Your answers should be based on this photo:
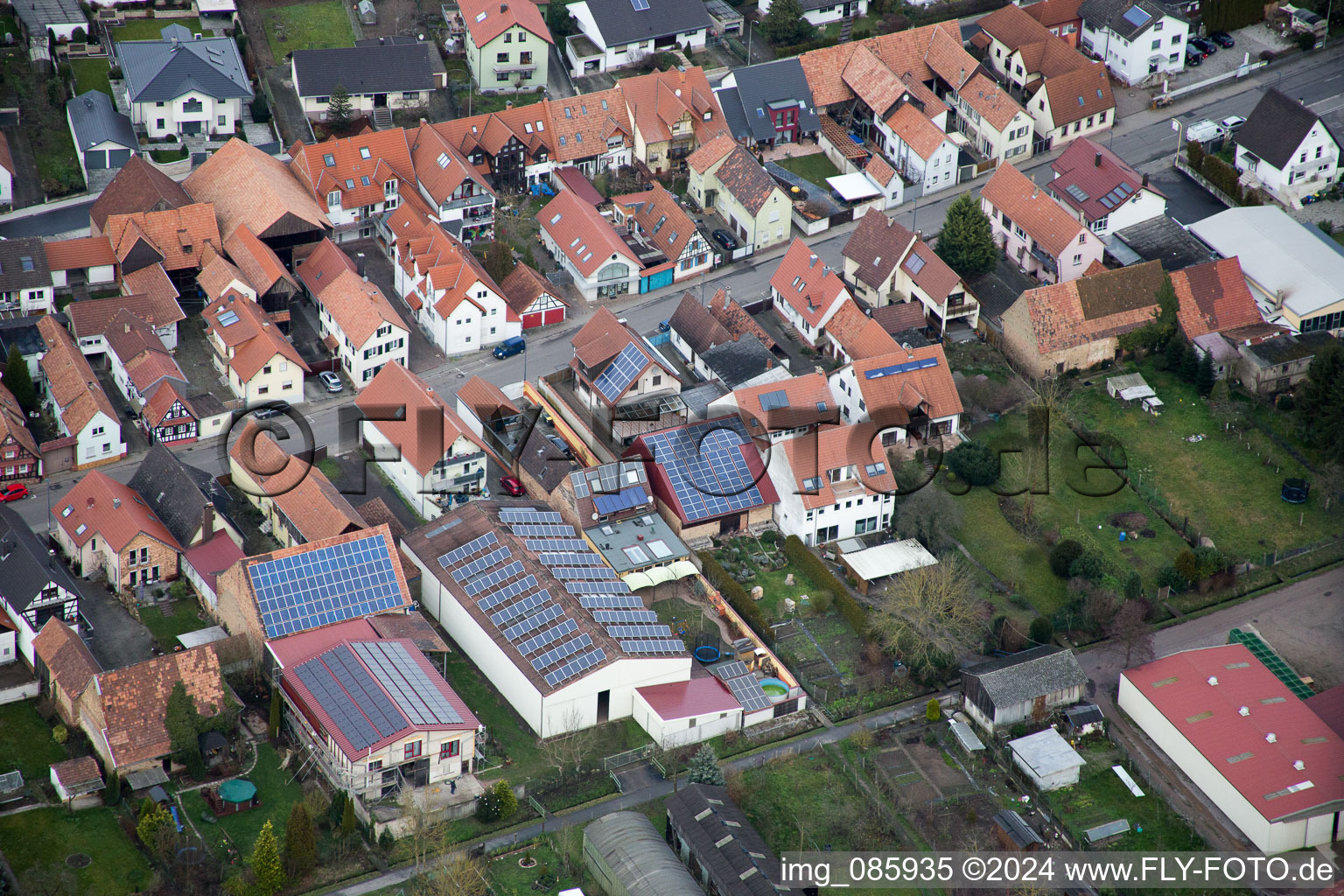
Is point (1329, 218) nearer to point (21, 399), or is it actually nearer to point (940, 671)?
point (940, 671)

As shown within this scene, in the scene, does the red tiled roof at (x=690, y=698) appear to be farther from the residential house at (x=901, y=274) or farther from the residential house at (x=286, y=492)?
the residential house at (x=901, y=274)

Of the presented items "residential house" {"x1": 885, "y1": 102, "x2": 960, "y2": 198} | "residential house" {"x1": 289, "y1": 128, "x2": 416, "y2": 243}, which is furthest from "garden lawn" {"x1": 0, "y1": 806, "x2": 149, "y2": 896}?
"residential house" {"x1": 885, "y1": 102, "x2": 960, "y2": 198}

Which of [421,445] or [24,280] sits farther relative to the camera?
[24,280]

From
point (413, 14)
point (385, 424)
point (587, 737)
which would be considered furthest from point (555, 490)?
point (413, 14)

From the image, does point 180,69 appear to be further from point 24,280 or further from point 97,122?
point 24,280

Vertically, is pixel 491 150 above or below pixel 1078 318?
above

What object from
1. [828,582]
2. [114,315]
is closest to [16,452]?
[114,315]

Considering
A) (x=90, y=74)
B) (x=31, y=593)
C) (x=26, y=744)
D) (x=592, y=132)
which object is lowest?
(x=26, y=744)

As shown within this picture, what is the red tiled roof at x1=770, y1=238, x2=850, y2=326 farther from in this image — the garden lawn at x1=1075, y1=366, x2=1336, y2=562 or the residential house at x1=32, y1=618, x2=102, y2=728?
the residential house at x1=32, y1=618, x2=102, y2=728
